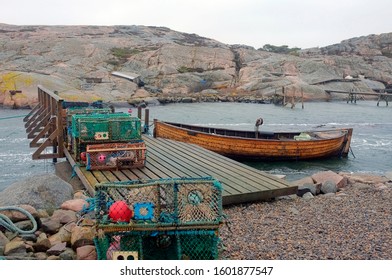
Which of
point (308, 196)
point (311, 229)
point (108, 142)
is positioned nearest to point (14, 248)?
point (311, 229)

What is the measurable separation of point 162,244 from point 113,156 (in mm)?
5630

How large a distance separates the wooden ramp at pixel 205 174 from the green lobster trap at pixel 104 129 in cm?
98

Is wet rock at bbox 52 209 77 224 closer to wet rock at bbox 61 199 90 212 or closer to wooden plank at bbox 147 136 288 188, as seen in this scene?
wet rock at bbox 61 199 90 212

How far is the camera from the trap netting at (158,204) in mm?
5883

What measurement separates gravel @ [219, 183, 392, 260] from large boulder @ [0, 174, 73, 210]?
3.87 metres

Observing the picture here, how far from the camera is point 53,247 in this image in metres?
6.47

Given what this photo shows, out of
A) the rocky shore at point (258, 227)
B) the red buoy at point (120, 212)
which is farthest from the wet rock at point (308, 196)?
the red buoy at point (120, 212)

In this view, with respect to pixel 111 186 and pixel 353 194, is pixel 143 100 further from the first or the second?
pixel 111 186

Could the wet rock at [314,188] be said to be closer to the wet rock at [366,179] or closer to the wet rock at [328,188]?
the wet rock at [328,188]

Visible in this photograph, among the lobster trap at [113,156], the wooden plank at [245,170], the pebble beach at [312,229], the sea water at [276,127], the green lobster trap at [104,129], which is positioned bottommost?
the sea water at [276,127]

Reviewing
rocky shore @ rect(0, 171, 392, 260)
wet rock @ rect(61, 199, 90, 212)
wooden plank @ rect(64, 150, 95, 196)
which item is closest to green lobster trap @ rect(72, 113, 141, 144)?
wooden plank @ rect(64, 150, 95, 196)

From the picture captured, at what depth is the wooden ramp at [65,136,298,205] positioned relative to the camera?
33.3 feet

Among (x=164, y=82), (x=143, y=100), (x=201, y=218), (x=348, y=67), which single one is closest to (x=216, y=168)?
(x=201, y=218)

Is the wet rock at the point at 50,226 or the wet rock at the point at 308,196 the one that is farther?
the wet rock at the point at 308,196
